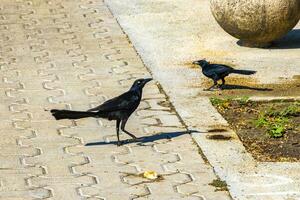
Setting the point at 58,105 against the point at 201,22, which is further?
the point at 201,22

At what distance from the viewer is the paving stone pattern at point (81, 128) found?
9.71 meters

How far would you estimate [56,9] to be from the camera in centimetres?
1833

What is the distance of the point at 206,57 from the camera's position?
14.7 metres

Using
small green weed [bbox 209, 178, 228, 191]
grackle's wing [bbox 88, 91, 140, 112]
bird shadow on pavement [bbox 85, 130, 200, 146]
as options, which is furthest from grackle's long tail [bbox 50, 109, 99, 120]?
small green weed [bbox 209, 178, 228, 191]

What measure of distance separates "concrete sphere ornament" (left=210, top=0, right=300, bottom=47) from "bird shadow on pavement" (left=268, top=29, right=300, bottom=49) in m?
0.34

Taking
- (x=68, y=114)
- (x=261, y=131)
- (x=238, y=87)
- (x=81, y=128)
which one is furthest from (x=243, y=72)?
(x=68, y=114)

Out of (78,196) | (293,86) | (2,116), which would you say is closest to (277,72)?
(293,86)

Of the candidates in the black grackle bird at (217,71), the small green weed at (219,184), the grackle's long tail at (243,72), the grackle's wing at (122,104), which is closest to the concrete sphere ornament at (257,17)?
the grackle's long tail at (243,72)

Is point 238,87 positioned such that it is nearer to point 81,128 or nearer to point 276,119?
point 276,119

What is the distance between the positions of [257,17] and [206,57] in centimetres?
100

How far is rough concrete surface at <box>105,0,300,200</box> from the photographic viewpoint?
32.3 ft

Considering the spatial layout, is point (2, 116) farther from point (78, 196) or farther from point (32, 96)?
point (78, 196)

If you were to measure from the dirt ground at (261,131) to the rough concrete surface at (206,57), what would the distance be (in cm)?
13

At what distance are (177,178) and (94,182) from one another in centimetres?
87
